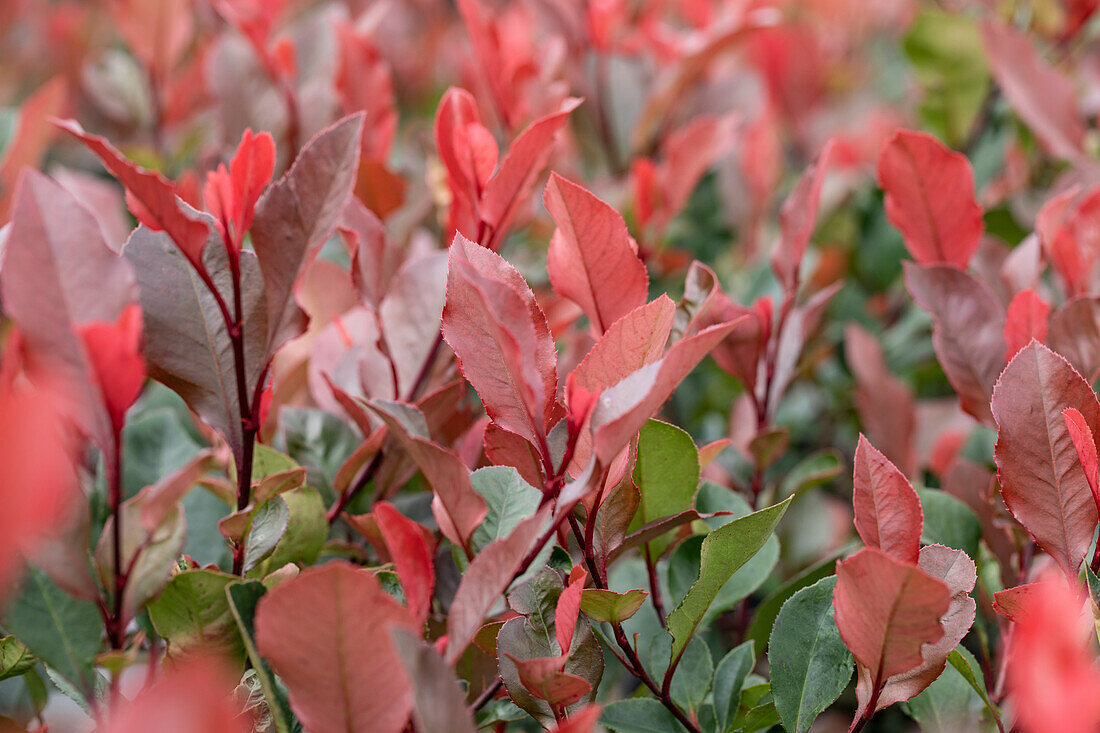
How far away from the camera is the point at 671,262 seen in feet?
4.55

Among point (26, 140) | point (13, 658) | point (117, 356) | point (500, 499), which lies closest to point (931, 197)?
A: point (500, 499)

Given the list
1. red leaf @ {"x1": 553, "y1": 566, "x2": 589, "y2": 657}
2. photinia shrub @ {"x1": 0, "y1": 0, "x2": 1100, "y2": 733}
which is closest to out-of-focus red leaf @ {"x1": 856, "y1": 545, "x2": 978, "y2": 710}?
photinia shrub @ {"x1": 0, "y1": 0, "x2": 1100, "y2": 733}

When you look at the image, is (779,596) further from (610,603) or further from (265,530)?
(265,530)

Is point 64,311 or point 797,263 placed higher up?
point 64,311

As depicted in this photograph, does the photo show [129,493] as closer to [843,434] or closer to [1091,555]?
[1091,555]

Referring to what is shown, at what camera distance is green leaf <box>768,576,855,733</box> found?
685 mm

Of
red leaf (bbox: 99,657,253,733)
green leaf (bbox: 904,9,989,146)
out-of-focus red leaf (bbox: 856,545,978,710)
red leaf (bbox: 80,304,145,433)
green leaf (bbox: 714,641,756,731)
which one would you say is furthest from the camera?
green leaf (bbox: 904,9,989,146)

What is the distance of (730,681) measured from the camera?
75 centimetres

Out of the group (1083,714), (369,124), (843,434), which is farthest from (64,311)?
(843,434)

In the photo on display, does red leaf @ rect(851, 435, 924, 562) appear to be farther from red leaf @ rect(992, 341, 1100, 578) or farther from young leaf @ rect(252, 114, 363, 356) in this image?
young leaf @ rect(252, 114, 363, 356)

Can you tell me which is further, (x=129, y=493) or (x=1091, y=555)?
(x=129, y=493)

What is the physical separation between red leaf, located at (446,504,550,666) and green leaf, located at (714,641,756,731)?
0.94 ft

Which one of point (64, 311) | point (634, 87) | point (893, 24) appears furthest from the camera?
point (893, 24)

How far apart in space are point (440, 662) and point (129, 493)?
1.63ft
